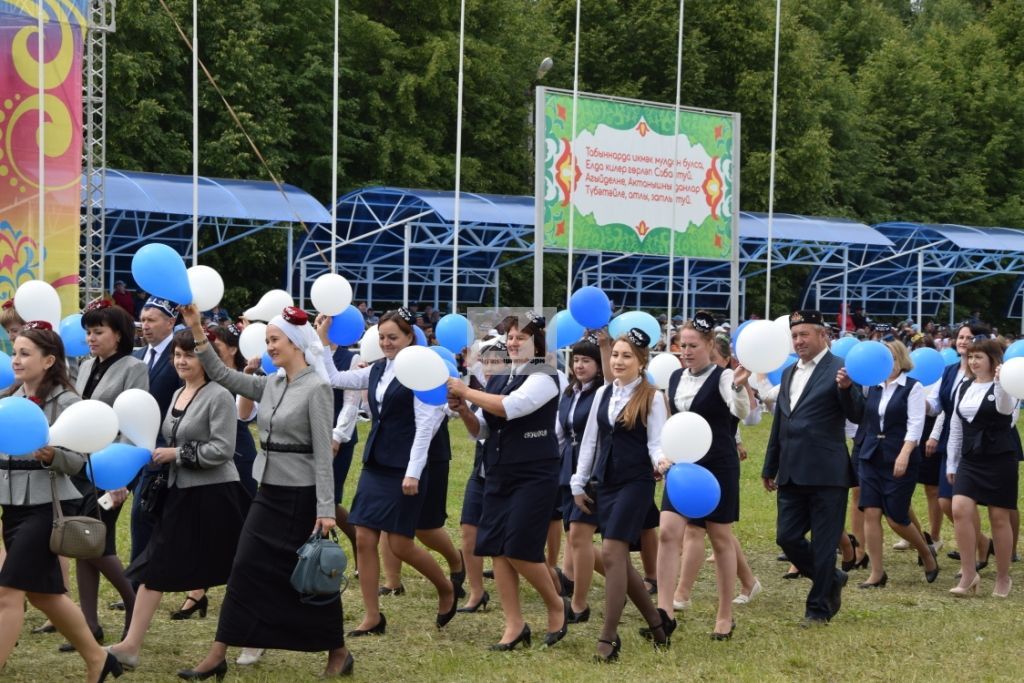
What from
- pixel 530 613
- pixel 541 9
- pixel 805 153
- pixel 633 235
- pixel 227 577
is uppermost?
pixel 541 9

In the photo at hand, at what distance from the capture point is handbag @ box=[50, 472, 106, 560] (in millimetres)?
5812

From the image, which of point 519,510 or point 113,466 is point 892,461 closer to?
point 519,510

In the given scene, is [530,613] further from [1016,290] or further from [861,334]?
[1016,290]

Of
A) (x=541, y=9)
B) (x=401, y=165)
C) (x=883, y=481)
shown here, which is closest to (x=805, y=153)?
(x=541, y=9)

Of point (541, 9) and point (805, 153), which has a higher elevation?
point (541, 9)

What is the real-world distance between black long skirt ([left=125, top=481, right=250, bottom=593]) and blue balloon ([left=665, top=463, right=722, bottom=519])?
7.40 feet

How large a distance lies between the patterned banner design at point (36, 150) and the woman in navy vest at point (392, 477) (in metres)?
9.91

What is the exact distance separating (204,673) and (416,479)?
1.63 meters

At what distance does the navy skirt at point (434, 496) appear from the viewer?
8.30 m

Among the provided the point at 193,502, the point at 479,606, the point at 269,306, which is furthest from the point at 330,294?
the point at 479,606

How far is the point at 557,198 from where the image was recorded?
18.9 metres

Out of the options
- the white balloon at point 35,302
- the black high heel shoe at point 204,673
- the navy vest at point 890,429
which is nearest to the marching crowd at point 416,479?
the black high heel shoe at point 204,673

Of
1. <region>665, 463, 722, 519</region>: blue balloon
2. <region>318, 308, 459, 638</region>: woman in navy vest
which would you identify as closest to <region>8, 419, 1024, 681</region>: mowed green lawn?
<region>318, 308, 459, 638</region>: woman in navy vest

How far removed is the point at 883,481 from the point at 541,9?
3214 cm
